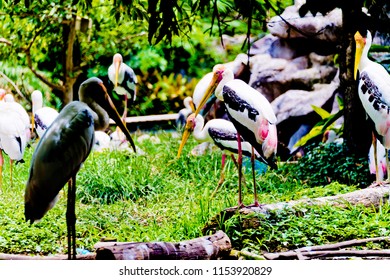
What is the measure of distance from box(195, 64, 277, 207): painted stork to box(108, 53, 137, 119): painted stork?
2.55ft

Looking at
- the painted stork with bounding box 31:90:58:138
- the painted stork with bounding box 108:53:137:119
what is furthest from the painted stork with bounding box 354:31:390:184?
the painted stork with bounding box 31:90:58:138

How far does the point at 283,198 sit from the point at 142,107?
1.52m

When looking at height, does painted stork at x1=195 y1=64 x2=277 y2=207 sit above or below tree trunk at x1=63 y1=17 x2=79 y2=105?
below

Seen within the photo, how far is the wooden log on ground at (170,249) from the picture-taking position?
2.57m

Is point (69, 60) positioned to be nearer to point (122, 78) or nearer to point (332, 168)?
point (122, 78)

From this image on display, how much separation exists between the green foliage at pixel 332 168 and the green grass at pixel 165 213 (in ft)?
0.49

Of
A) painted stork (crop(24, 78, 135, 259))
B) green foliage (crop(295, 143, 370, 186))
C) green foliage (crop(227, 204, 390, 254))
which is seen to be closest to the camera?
painted stork (crop(24, 78, 135, 259))

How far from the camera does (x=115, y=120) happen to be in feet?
8.86

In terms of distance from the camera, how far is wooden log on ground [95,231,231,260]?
2570 mm

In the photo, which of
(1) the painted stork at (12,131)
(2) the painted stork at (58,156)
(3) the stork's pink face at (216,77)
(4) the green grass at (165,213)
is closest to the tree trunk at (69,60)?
(1) the painted stork at (12,131)

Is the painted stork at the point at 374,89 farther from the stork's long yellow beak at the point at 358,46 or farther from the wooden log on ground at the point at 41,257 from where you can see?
the wooden log on ground at the point at 41,257

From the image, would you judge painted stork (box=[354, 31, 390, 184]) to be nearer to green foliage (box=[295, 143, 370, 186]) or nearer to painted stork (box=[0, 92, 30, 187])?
green foliage (box=[295, 143, 370, 186])

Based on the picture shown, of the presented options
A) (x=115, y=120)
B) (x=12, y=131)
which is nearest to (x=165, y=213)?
(x=115, y=120)
